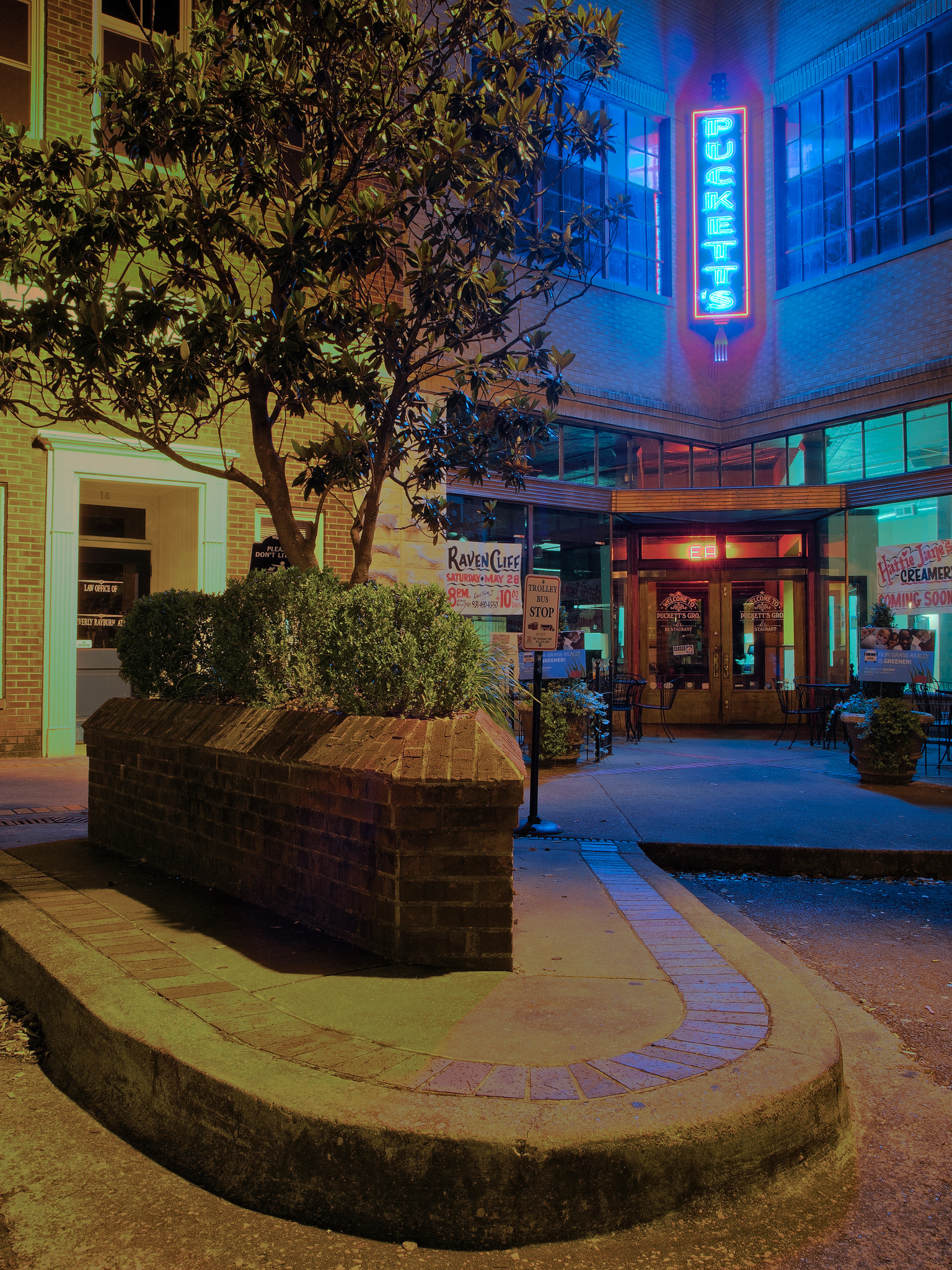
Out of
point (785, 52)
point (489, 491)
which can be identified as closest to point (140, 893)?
point (489, 491)

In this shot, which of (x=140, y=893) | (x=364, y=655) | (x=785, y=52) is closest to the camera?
(x=364, y=655)

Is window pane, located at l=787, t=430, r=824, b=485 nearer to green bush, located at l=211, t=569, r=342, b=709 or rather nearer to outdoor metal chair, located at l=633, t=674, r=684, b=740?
outdoor metal chair, located at l=633, t=674, r=684, b=740

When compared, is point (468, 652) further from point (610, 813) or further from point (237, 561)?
point (237, 561)

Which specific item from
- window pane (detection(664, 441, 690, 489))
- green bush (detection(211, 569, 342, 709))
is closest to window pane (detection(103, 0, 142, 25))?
green bush (detection(211, 569, 342, 709))

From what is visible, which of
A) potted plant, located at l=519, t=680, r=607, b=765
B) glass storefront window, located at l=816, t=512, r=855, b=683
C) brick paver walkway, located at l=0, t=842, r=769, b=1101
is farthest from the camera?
glass storefront window, located at l=816, t=512, r=855, b=683

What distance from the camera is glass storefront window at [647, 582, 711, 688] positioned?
18531 mm

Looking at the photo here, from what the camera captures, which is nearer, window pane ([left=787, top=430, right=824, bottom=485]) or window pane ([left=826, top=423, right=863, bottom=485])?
window pane ([left=826, top=423, right=863, bottom=485])

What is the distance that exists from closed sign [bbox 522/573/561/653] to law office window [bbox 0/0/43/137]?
29.0 ft

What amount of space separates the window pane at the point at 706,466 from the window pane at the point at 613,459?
2041mm

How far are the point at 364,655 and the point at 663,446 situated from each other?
16.8 m

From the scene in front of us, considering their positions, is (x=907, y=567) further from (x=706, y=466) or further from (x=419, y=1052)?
(x=419, y=1052)

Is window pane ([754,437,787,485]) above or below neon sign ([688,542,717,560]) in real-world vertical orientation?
Answer: above

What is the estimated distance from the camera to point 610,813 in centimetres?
877

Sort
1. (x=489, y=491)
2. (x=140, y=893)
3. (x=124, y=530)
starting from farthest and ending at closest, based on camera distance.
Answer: (x=489, y=491), (x=124, y=530), (x=140, y=893)
